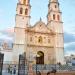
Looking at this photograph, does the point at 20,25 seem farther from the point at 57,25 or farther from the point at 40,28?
the point at 57,25

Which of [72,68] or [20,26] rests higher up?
[20,26]

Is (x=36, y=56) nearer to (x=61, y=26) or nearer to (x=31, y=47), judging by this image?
(x=31, y=47)

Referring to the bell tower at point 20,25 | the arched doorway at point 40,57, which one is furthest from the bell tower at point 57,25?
the bell tower at point 20,25

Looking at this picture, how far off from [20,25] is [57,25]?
9.48 meters

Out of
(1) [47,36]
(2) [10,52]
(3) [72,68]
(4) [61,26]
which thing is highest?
(4) [61,26]

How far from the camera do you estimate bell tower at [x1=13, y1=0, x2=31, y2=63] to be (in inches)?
1245

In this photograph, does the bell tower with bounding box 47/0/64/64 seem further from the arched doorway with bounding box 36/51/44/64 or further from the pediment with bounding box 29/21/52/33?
the arched doorway with bounding box 36/51/44/64

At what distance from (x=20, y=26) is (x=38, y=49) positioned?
6.76m

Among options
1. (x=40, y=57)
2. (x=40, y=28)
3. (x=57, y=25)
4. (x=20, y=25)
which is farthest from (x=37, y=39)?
(x=57, y=25)

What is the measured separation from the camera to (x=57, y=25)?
120 feet

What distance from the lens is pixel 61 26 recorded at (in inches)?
1458

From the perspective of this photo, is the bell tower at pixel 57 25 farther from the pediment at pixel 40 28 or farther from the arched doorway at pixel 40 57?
the arched doorway at pixel 40 57

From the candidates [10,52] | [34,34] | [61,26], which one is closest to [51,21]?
[61,26]

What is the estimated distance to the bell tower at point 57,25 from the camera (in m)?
34.3
